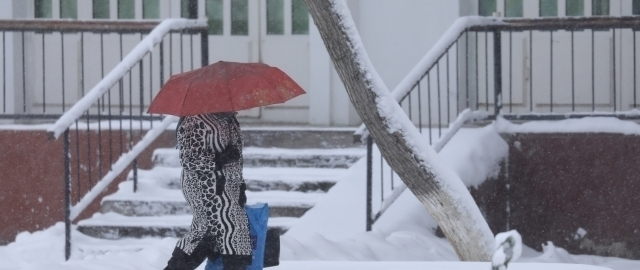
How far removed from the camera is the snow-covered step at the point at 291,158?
28.1 ft

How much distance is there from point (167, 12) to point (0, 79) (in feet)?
5.89

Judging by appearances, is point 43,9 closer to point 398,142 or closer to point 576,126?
point 576,126

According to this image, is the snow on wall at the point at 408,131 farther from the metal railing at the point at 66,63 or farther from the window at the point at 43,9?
the window at the point at 43,9

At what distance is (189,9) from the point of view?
9.62m

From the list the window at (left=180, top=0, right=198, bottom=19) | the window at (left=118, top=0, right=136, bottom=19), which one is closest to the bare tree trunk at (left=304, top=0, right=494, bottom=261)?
the window at (left=180, top=0, right=198, bottom=19)

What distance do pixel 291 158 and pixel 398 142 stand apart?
3.41 meters

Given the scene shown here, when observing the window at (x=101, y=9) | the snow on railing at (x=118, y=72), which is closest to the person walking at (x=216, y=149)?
the snow on railing at (x=118, y=72)

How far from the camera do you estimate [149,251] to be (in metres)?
6.28

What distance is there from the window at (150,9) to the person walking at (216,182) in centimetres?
625

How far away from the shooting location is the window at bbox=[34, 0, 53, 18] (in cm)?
1058

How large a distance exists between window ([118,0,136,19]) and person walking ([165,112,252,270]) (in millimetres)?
6333

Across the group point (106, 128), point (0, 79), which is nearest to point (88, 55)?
point (0, 79)

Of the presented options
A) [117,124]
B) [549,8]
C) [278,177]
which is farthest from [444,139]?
[117,124]

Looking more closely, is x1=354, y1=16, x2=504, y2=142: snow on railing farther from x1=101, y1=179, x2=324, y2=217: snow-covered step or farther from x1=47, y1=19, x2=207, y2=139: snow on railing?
x1=47, y1=19, x2=207, y2=139: snow on railing
